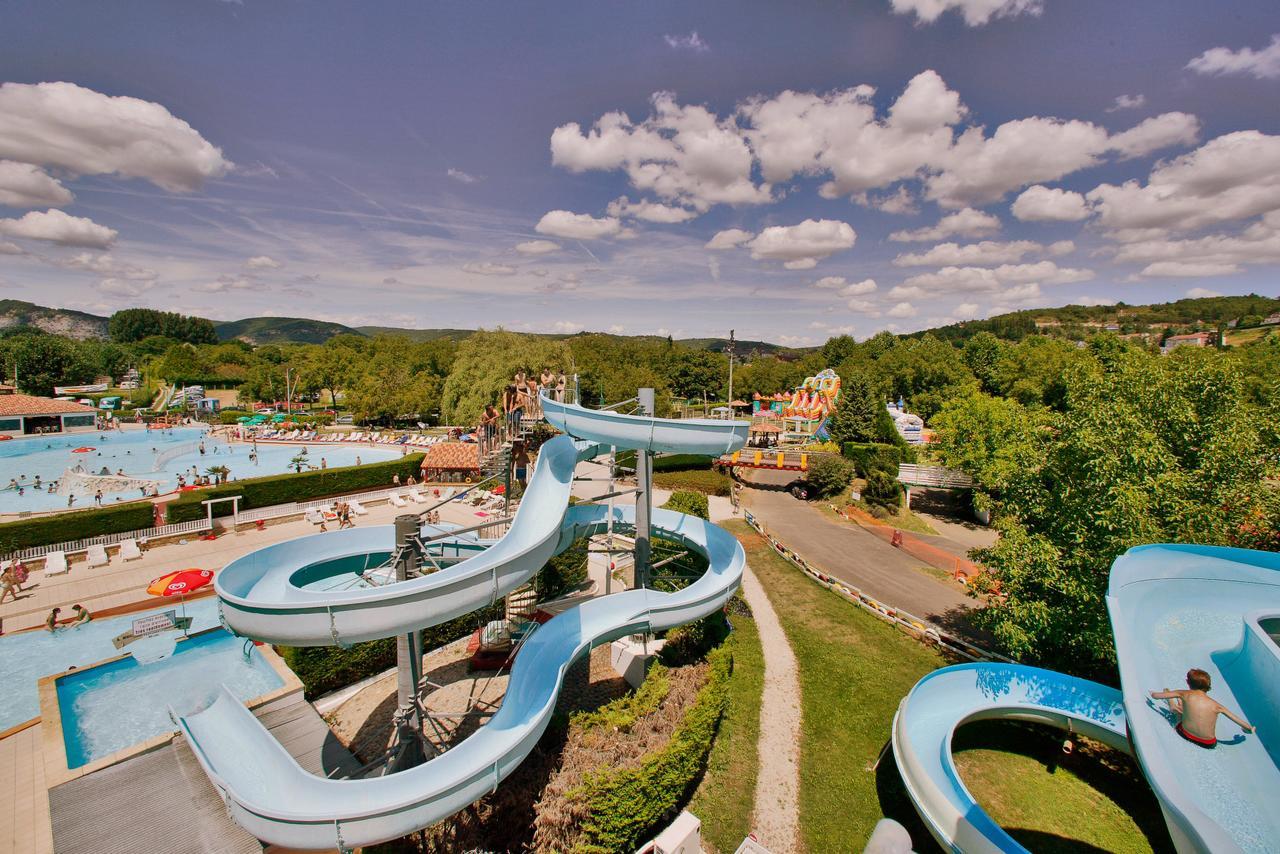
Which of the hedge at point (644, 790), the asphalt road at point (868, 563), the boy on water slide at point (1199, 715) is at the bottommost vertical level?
the asphalt road at point (868, 563)

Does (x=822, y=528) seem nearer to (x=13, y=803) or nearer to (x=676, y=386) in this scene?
(x=13, y=803)

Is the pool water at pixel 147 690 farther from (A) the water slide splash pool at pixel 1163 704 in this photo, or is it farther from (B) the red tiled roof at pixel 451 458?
(B) the red tiled roof at pixel 451 458

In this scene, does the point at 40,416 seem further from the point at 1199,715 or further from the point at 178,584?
the point at 1199,715

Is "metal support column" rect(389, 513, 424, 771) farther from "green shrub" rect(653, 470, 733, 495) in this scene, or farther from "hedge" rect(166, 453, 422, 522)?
"green shrub" rect(653, 470, 733, 495)

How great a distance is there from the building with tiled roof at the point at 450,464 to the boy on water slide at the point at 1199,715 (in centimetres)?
3565

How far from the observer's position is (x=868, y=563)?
23.9m

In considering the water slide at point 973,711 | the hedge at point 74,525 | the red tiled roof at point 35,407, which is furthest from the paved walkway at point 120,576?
the red tiled roof at point 35,407

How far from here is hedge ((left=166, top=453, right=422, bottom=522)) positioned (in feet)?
88.4

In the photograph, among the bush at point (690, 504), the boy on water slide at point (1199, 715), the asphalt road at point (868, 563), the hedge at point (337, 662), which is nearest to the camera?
the boy on water slide at point (1199, 715)

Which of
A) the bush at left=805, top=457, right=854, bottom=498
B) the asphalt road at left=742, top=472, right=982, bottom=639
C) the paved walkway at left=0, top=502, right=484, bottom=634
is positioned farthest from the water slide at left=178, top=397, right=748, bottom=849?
the bush at left=805, top=457, right=854, bottom=498

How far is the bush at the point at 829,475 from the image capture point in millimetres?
34312

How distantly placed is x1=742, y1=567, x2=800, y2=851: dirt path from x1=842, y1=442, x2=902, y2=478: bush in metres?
17.9

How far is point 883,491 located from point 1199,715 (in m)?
25.2

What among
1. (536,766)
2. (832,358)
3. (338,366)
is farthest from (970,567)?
(832,358)
